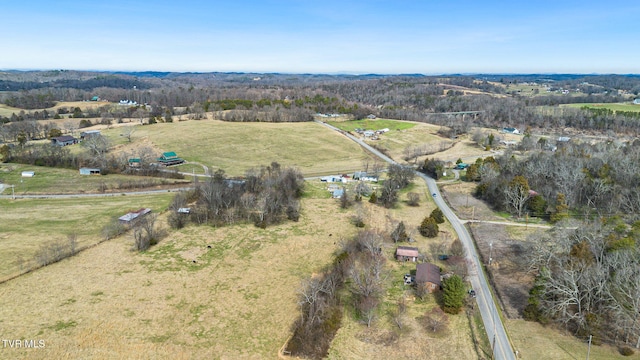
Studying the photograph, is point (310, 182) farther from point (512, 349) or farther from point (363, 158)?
point (512, 349)

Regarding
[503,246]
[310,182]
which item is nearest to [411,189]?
[310,182]

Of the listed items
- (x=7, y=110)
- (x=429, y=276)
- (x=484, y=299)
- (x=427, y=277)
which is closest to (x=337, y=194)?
(x=429, y=276)

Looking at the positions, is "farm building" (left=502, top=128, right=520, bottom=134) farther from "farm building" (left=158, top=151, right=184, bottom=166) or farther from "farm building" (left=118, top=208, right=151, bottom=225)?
"farm building" (left=118, top=208, right=151, bottom=225)

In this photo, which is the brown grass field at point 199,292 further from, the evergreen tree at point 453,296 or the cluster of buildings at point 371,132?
the cluster of buildings at point 371,132

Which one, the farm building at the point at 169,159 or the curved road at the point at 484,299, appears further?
the farm building at the point at 169,159

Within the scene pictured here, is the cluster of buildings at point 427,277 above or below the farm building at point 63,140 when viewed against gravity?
below

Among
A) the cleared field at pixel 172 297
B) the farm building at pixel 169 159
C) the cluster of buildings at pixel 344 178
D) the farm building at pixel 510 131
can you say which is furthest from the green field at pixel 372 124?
the cleared field at pixel 172 297

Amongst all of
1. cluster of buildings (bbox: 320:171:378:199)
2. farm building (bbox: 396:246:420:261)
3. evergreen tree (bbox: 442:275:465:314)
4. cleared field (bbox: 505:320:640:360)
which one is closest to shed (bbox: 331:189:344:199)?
cluster of buildings (bbox: 320:171:378:199)
